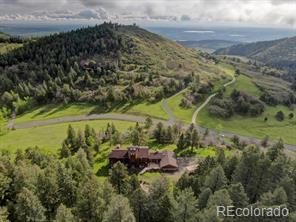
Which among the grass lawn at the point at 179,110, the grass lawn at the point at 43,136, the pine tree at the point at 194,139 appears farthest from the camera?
the grass lawn at the point at 179,110

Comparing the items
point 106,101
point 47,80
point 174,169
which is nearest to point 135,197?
point 174,169

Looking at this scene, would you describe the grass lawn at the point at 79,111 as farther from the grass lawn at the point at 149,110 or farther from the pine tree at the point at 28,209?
the pine tree at the point at 28,209

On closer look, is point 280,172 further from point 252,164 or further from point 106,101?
point 106,101

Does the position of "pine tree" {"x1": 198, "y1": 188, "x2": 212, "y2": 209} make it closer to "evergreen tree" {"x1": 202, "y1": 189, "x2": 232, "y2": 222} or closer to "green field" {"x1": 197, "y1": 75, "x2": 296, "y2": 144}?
"evergreen tree" {"x1": 202, "y1": 189, "x2": 232, "y2": 222}

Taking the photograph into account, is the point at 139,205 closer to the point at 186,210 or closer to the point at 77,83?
the point at 186,210

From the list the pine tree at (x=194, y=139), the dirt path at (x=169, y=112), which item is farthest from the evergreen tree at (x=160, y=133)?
the dirt path at (x=169, y=112)

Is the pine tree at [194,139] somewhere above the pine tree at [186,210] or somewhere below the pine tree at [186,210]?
below
